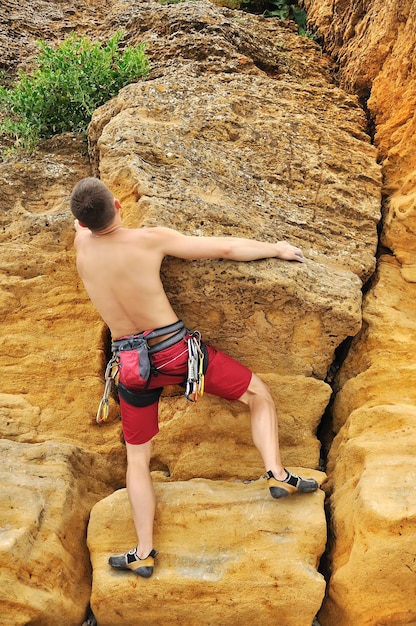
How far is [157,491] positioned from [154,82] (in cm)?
407

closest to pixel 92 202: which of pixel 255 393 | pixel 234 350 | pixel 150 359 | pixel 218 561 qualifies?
pixel 150 359

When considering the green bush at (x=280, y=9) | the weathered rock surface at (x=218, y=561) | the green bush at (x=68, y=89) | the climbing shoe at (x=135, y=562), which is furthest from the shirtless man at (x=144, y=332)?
the green bush at (x=280, y=9)

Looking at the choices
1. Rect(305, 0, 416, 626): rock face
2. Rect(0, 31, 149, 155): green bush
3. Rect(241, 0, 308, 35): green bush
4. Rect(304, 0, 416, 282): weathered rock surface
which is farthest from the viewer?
Rect(241, 0, 308, 35): green bush

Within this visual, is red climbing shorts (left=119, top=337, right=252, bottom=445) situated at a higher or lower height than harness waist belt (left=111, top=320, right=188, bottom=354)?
lower

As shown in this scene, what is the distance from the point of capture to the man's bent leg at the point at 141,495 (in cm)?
391

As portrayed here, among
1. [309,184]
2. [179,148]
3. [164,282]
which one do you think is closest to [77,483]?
[164,282]

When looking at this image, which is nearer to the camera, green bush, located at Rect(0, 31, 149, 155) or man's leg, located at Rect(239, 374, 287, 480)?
man's leg, located at Rect(239, 374, 287, 480)

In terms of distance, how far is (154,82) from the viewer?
5773mm

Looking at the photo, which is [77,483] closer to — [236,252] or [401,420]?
[236,252]

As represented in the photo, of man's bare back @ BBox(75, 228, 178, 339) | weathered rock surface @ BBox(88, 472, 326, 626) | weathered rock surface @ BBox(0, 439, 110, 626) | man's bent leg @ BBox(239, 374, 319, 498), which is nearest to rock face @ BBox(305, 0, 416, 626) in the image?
weathered rock surface @ BBox(88, 472, 326, 626)

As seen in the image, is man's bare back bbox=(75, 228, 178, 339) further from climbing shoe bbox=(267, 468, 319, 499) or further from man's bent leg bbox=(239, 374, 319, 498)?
climbing shoe bbox=(267, 468, 319, 499)

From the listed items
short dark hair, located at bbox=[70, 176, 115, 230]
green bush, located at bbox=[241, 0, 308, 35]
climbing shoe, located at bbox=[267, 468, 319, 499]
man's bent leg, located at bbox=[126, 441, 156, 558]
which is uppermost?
green bush, located at bbox=[241, 0, 308, 35]

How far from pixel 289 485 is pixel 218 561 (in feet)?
2.38

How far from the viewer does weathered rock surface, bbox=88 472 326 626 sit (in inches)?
149
